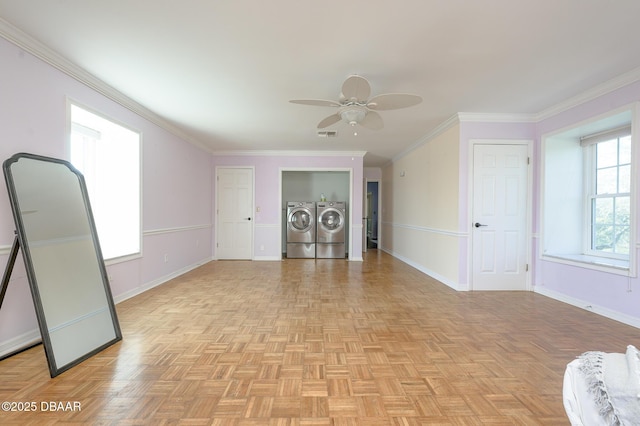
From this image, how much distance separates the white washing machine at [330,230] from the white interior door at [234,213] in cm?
154

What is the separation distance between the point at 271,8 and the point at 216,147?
4.33 metres

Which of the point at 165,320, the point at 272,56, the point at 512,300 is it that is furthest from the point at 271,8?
the point at 512,300

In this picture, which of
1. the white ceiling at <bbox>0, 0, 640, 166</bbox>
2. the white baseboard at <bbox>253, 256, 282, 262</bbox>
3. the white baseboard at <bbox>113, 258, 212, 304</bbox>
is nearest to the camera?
the white ceiling at <bbox>0, 0, 640, 166</bbox>

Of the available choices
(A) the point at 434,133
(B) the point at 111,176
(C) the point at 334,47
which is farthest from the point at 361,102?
(B) the point at 111,176

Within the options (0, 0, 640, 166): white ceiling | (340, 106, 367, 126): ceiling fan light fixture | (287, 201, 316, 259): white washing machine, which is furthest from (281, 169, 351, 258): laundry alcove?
(340, 106, 367, 126): ceiling fan light fixture

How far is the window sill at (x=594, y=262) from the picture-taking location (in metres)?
2.84

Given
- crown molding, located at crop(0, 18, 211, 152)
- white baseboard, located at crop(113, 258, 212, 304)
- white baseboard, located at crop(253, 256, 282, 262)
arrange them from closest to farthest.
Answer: crown molding, located at crop(0, 18, 211, 152)
white baseboard, located at crop(113, 258, 212, 304)
white baseboard, located at crop(253, 256, 282, 262)

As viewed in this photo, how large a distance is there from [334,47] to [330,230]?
4.67 meters

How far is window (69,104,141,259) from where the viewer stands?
313 cm

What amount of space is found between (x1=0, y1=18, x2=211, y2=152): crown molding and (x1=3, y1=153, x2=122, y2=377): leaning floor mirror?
2.70ft

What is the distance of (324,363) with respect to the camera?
194 cm

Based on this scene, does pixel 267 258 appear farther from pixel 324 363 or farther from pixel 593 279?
pixel 593 279

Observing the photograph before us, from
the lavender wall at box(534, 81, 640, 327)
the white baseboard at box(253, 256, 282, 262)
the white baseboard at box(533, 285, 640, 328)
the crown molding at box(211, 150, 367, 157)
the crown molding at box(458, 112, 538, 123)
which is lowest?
the white baseboard at box(253, 256, 282, 262)

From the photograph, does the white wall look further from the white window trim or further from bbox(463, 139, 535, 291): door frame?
the white window trim
